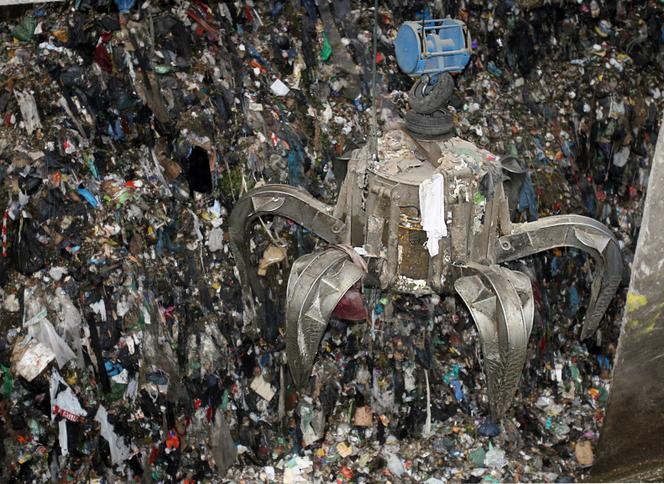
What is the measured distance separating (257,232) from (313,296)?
1553 millimetres

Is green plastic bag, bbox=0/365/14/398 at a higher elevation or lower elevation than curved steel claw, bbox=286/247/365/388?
lower

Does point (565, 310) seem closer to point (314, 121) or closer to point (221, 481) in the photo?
point (314, 121)

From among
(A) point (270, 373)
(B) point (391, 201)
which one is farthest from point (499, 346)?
(A) point (270, 373)

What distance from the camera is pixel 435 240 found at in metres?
2.79

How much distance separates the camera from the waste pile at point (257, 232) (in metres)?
3.99

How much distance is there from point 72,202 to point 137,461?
4.20 ft

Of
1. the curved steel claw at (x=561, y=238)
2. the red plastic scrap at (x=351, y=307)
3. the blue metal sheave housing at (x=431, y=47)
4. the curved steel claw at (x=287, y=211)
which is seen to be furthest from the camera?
the red plastic scrap at (x=351, y=307)

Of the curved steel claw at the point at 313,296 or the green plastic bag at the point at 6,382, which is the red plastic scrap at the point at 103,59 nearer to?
the green plastic bag at the point at 6,382

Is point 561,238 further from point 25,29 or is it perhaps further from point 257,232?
point 25,29

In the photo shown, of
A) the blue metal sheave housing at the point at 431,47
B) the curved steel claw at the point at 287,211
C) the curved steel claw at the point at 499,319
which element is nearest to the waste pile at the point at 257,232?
the curved steel claw at the point at 287,211

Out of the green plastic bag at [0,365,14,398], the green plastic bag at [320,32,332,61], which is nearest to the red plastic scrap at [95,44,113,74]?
the green plastic bag at [320,32,332,61]

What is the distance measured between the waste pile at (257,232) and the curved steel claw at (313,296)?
143 cm

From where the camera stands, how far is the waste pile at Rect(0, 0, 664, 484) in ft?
13.1

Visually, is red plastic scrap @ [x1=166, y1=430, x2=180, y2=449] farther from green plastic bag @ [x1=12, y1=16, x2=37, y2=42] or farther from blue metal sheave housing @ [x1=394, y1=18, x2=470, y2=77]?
blue metal sheave housing @ [x1=394, y1=18, x2=470, y2=77]
